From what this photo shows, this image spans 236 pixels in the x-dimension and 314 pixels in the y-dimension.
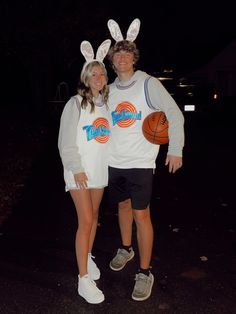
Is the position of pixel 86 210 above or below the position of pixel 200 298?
above

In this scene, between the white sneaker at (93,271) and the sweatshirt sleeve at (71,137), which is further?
the white sneaker at (93,271)

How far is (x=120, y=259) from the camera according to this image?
4.30m

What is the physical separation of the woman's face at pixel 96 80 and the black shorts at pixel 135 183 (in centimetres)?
75

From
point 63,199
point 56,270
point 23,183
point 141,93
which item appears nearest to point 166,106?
point 141,93

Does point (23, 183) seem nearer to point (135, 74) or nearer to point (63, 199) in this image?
point (63, 199)

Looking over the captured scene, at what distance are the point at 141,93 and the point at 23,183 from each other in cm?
457

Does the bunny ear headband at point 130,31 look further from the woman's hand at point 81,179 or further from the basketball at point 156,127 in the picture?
the woman's hand at point 81,179

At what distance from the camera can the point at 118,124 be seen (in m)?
3.69

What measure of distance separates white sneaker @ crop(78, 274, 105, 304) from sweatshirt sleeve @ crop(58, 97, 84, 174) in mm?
984

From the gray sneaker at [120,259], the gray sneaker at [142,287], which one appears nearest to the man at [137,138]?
the gray sneaker at [142,287]

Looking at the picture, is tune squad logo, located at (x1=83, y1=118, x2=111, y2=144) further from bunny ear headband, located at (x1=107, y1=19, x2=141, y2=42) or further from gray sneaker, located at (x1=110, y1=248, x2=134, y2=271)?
gray sneaker, located at (x1=110, y1=248, x2=134, y2=271)

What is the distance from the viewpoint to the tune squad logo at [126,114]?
12.0 ft

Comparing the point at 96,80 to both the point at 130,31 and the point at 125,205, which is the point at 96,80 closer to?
the point at 130,31

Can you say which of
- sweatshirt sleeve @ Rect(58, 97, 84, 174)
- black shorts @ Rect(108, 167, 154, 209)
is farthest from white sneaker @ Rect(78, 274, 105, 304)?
sweatshirt sleeve @ Rect(58, 97, 84, 174)
